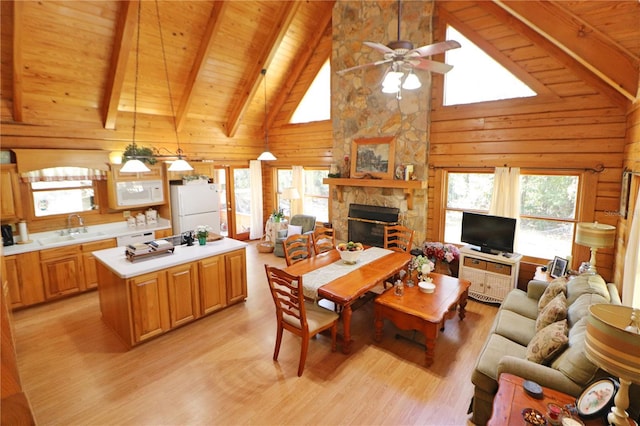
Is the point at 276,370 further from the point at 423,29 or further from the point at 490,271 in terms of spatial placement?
the point at 423,29

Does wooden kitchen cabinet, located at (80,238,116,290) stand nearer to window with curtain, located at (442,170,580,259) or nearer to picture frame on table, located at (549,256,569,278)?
window with curtain, located at (442,170,580,259)

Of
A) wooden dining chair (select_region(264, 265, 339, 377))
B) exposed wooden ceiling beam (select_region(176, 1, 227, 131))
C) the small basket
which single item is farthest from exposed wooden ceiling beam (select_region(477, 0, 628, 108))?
Answer: the small basket

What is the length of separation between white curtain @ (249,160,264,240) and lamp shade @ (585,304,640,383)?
7230 millimetres

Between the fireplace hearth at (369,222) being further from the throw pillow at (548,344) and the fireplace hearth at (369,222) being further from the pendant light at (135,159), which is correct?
the pendant light at (135,159)

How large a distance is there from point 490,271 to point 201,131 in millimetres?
6170

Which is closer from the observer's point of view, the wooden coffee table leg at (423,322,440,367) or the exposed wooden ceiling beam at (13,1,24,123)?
the wooden coffee table leg at (423,322,440,367)

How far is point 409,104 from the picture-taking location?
5.70 meters

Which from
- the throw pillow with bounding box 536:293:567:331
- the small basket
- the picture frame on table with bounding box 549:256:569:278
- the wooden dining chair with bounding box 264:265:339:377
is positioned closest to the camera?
the throw pillow with bounding box 536:293:567:331

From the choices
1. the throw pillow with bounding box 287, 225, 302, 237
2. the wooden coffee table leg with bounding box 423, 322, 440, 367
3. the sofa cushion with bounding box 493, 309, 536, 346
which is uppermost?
the throw pillow with bounding box 287, 225, 302, 237

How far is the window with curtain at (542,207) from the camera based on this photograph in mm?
4648

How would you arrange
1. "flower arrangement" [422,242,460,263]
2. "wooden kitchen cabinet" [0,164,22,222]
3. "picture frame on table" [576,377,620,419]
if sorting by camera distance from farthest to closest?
1. "flower arrangement" [422,242,460,263]
2. "wooden kitchen cabinet" [0,164,22,222]
3. "picture frame on table" [576,377,620,419]

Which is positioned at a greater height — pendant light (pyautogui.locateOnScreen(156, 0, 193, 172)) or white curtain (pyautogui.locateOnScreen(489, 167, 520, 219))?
pendant light (pyautogui.locateOnScreen(156, 0, 193, 172))

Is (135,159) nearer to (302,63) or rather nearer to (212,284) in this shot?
(212,284)

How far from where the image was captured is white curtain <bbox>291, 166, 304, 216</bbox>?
778 centimetres
